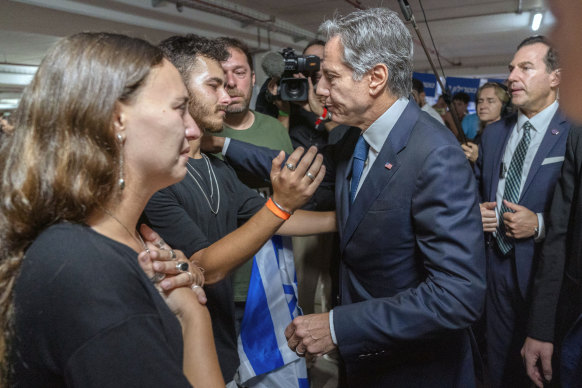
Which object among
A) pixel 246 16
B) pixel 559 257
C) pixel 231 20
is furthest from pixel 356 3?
pixel 559 257

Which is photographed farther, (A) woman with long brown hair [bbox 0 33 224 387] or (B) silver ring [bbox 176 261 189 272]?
(B) silver ring [bbox 176 261 189 272]

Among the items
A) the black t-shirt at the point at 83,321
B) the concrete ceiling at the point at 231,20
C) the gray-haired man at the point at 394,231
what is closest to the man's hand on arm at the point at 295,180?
the gray-haired man at the point at 394,231

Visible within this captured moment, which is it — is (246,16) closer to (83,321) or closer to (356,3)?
(356,3)

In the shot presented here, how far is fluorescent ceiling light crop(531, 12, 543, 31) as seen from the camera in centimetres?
733

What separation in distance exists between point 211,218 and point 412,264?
705 mm

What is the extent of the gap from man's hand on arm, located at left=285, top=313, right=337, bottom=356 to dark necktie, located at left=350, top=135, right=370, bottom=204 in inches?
16.5

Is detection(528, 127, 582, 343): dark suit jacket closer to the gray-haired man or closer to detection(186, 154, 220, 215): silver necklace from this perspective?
the gray-haired man

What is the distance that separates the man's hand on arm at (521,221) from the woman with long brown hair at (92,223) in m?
1.50

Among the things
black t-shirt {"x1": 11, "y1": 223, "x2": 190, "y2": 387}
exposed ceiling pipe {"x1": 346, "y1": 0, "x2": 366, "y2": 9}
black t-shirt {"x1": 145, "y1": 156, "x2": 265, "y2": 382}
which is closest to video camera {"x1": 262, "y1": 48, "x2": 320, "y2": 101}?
black t-shirt {"x1": 145, "y1": 156, "x2": 265, "y2": 382}

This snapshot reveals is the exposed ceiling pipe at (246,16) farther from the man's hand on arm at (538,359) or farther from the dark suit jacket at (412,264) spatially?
the man's hand on arm at (538,359)

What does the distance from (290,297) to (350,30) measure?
3.86ft

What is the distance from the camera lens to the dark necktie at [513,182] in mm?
1973

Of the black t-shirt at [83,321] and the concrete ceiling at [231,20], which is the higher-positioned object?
the concrete ceiling at [231,20]

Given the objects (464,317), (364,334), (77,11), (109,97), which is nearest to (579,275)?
(464,317)
